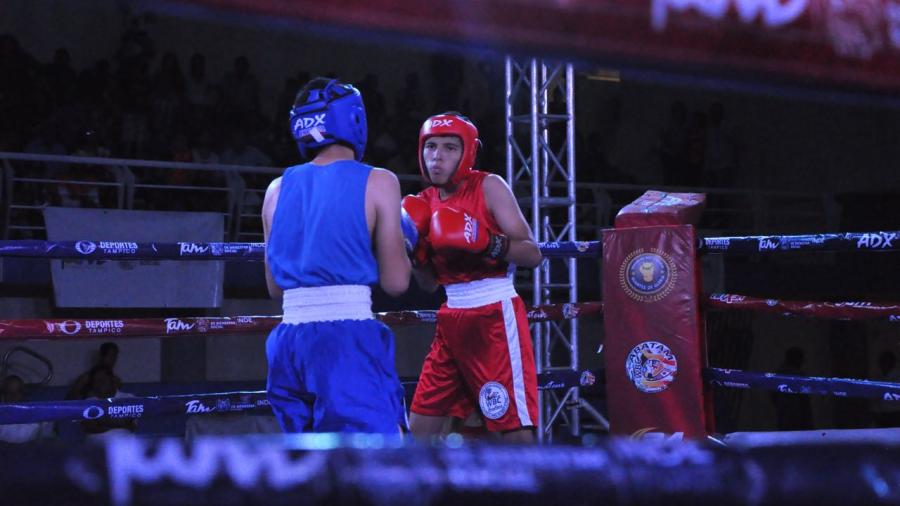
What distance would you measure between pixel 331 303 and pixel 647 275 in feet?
5.90

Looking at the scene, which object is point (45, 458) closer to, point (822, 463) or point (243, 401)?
point (822, 463)

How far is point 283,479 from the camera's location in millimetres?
896

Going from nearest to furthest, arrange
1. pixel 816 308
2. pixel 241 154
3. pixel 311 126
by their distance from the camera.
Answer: pixel 311 126
pixel 816 308
pixel 241 154

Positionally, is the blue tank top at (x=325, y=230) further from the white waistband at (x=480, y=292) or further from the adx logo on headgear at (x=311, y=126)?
the white waistband at (x=480, y=292)

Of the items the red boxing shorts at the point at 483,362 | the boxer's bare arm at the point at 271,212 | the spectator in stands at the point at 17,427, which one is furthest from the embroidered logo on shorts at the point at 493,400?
the spectator in stands at the point at 17,427

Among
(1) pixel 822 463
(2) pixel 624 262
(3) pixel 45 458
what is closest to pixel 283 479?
(3) pixel 45 458

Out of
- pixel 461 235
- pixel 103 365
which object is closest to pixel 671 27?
pixel 461 235

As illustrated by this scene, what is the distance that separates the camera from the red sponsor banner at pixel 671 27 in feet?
3.04

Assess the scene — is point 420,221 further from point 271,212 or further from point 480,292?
point 271,212

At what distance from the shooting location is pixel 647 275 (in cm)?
378

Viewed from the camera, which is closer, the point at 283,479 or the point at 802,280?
the point at 283,479

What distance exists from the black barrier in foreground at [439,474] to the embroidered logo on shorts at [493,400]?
7.12 feet

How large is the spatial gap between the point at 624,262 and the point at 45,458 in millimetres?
3142

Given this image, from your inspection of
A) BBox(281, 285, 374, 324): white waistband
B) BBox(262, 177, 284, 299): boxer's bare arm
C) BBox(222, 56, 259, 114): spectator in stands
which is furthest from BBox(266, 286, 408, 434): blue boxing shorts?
BBox(222, 56, 259, 114): spectator in stands
